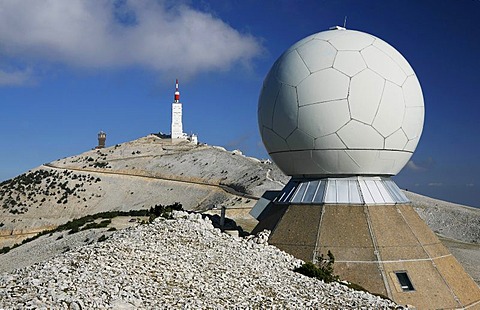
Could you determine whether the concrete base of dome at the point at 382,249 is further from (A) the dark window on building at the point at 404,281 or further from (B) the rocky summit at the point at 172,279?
(B) the rocky summit at the point at 172,279

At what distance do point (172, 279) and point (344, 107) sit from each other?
781cm

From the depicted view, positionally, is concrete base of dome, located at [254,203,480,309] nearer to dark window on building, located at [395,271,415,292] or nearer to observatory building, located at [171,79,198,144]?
dark window on building, located at [395,271,415,292]

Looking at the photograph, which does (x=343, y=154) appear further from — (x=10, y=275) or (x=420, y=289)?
(x=10, y=275)

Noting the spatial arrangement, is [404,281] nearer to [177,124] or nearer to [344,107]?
[344,107]

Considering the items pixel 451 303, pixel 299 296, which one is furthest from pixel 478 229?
pixel 299 296

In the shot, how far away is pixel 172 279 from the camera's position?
1048 cm

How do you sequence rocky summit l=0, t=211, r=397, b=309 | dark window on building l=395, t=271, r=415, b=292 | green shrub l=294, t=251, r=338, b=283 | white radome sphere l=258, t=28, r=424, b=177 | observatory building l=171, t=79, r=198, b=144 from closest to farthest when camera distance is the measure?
1. rocky summit l=0, t=211, r=397, b=309
2. green shrub l=294, t=251, r=338, b=283
3. dark window on building l=395, t=271, r=415, b=292
4. white radome sphere l=258, t=28, r=424, b=177
5. observatory building l=171, t=79, r=198, b=144

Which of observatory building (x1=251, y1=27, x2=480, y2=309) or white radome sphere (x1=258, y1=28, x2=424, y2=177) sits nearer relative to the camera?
observatory building (x1=251, y1=27, x2=480, y2=309)

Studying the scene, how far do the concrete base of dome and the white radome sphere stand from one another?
155 cm

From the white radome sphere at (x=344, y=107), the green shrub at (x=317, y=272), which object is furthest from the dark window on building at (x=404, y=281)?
the white radome sphere at (x=344, y=107)

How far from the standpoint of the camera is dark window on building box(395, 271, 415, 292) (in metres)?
13.7

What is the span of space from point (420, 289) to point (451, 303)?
3.46 ft

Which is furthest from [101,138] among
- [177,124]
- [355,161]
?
[355,161]

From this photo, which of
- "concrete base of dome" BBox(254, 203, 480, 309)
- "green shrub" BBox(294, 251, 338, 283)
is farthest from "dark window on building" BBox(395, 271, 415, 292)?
"green shrub" BBox(294, 251, 338, 283)
